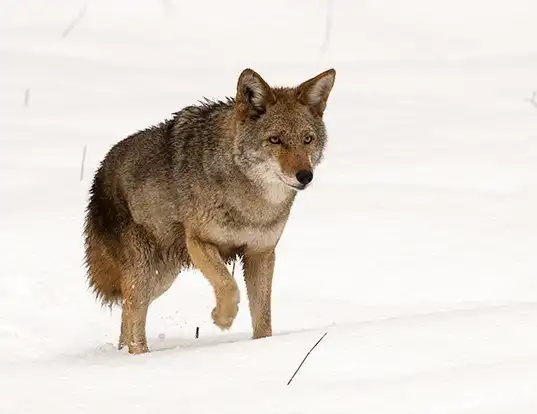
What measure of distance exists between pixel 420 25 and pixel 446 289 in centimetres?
674

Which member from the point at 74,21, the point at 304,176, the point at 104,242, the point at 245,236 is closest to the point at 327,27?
the point at 74,21

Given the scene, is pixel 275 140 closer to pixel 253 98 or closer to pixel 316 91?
pixel 253 98

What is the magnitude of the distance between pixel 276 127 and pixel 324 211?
284 centimetres

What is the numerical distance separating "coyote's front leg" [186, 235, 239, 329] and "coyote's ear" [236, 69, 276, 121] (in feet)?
2.35

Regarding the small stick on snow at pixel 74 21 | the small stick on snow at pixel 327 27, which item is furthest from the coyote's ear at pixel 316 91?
the small stick on snow at pixel 74 21

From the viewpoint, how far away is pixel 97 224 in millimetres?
7020

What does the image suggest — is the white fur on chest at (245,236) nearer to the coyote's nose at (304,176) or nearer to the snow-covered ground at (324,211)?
the coyote's nose at (304,176)

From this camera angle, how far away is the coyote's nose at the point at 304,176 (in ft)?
19.1

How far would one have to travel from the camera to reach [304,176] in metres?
5.81

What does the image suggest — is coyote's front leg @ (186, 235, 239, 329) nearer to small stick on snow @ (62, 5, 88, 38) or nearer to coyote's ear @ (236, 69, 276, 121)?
coyote's ear @ (236, 69, 276, 121)

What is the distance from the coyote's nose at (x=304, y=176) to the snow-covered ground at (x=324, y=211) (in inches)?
28.0

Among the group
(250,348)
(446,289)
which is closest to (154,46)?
(446,289)

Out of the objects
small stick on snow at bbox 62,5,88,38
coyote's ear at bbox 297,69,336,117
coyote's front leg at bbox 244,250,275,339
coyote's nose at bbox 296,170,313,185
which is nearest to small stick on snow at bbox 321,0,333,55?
small stick on snow at bbox 62,5,88,38

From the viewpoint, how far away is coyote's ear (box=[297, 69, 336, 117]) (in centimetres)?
637
